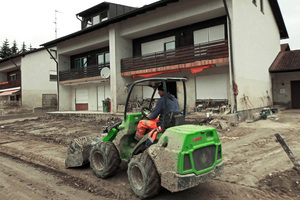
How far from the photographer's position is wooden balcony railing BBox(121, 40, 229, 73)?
11711 millimetres

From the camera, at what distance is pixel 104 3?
1966 cm

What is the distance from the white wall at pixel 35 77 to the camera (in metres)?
24.7

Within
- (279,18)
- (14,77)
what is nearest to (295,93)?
(279,18)

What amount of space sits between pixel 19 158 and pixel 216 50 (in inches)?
401

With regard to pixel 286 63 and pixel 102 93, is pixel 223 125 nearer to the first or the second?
pixel 286 63

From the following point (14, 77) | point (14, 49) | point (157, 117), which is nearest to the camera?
point (157, 117)

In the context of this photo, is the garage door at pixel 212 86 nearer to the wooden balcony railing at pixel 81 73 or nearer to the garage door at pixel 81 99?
the wooden balcony railing at pixel 81 73

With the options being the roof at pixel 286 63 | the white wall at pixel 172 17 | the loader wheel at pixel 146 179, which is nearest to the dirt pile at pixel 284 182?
the loader wheel at pixel 146 179

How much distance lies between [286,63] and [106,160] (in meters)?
18.4

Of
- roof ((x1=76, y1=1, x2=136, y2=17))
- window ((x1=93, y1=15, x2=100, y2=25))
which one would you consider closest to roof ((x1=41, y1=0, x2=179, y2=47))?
window ((x1=93, y1=15, x2=100, y2=25))

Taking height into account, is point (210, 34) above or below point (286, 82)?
above

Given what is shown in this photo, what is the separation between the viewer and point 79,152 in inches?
197

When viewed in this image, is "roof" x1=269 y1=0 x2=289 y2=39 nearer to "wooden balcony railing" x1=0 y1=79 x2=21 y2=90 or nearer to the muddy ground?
the muddy ground

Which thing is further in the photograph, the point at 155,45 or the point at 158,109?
the point at 155,45
